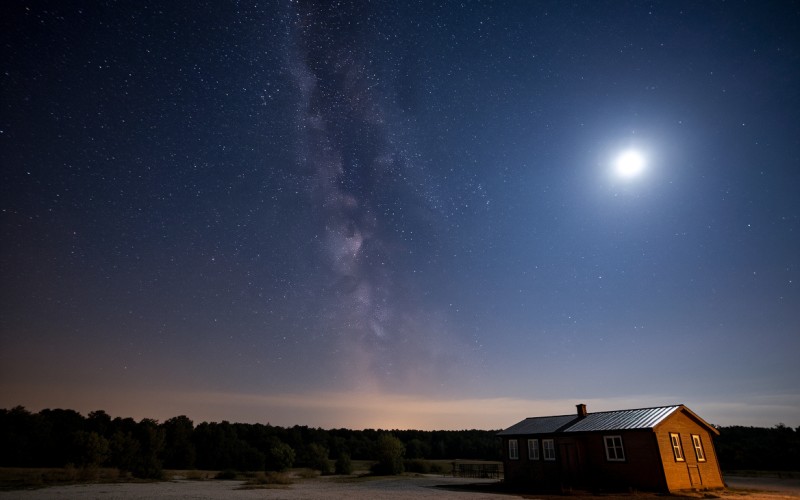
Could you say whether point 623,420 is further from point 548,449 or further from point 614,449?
point 548,449

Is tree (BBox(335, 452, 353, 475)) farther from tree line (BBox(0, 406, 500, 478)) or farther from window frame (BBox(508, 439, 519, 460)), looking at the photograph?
window frame (BBox(508, 439, 519, 460))

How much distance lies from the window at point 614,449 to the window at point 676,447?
323cm

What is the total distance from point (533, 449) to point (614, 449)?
7428 millimetres

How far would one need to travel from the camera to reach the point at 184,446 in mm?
90562

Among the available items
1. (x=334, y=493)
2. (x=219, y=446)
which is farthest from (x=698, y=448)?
(x=219, y=446)

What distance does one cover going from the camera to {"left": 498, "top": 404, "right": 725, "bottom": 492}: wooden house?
2708 centimetres

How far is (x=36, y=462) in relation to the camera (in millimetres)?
77312

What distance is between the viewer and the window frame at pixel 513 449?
3612cm

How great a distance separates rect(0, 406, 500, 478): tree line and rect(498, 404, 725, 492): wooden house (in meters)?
26.0

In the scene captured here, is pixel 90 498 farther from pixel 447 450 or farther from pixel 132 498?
pixel 447 450

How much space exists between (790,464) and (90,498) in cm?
7447

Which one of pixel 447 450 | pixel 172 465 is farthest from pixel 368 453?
pixel 172 465

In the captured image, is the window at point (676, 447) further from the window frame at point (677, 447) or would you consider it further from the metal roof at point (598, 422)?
the metal roof at point (598, 422)

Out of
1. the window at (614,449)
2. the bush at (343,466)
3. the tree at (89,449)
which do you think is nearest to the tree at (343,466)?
the bush at (343,466)
